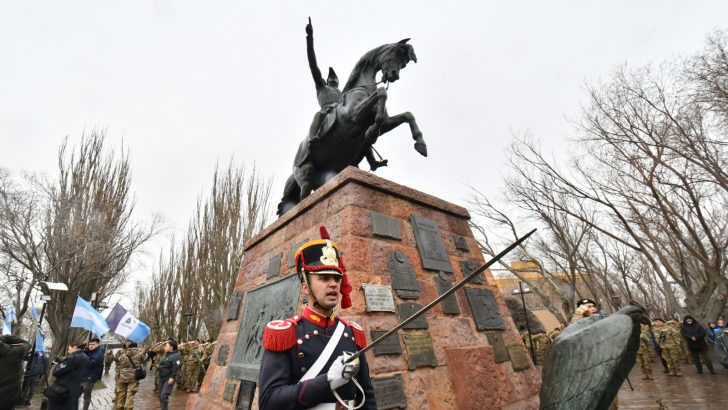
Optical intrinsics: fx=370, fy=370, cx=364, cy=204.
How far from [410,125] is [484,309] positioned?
2.74 m

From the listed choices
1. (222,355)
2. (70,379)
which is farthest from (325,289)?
(70,379)

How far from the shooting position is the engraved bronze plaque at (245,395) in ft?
11.4

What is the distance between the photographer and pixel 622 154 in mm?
12109

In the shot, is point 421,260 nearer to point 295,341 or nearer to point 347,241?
point 347,241

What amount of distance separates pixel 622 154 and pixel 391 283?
1208cm

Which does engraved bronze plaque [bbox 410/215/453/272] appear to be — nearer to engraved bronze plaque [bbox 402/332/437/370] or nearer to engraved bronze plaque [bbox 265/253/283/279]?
engraved bronze plaque [bbox 402/332/437/370]

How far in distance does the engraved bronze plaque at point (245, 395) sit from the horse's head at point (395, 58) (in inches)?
173

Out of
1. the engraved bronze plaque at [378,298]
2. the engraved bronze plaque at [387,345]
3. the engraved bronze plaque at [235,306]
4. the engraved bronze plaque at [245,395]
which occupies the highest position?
the engraved bronze plaque at [235,306]

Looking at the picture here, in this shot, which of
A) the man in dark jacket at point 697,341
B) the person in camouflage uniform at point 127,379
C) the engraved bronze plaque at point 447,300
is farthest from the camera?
the man in dark jacket at point 697,341

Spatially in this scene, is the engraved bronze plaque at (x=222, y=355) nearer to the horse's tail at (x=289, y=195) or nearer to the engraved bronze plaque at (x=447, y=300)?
the horse's tail at (x=289, y=195)

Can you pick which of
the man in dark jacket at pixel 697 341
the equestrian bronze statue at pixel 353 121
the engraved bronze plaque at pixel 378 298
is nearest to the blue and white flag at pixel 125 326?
the equestrian bronze statue at pixel 353 121

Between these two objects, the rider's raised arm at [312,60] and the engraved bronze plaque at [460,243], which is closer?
the engraved bronze plaque at [460,243]

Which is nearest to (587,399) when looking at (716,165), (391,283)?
(391,283)

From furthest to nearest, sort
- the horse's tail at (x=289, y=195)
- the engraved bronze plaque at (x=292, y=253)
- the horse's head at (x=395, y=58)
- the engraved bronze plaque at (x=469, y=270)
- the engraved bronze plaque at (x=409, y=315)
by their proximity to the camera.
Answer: the horse's tail at (x=289, y=195), the horse's head at (x=395, y=58), the engraved bronze plaque at (x=469, y=270), the engraved bronze plaque at (x=292, y=253), the engraved bronze plaque at (x=409, y=315)
